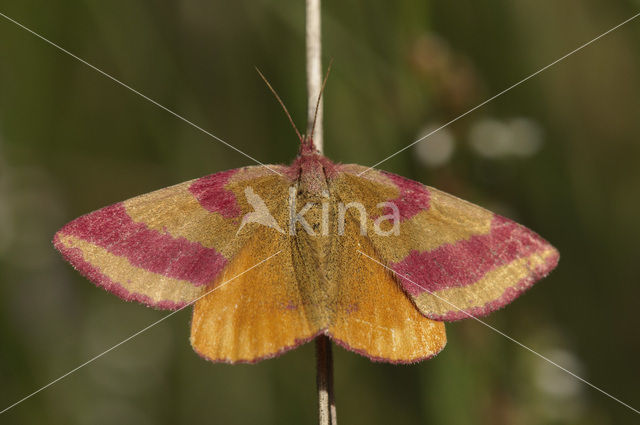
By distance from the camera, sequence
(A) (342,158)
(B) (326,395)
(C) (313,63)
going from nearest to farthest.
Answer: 1. (B) (326,395)
2. (C) (313,63)
3. (A) (342,158)

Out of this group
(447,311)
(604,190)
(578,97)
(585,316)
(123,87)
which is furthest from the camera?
(123,87)

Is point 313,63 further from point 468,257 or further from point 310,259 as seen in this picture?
point 468,257

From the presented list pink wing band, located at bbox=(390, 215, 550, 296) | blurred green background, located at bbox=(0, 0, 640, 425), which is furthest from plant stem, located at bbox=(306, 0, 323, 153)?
pink wing band, located at bbox=(390, 215, 550, 296)

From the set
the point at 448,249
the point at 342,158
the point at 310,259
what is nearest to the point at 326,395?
the point at 310,259

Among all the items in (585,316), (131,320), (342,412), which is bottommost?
(342,412)

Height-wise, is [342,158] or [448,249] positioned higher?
[448,249]

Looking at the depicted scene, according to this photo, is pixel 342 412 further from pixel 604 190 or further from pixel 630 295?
pixel 604 190

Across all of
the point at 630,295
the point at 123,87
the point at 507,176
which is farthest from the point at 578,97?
the point at 123,87
